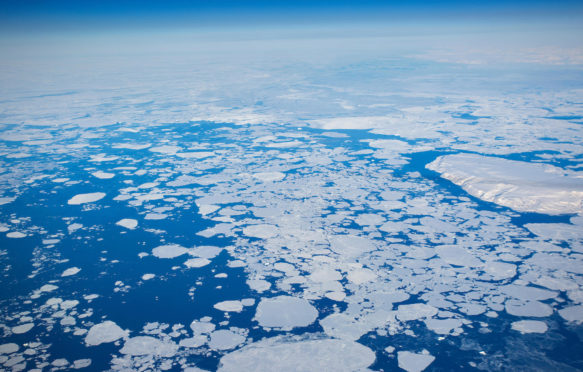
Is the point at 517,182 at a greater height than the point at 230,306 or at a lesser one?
greater

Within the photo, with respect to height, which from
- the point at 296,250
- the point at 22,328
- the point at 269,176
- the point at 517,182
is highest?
the point at 517,182

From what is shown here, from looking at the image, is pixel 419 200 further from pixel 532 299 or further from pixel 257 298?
pixel 257 298

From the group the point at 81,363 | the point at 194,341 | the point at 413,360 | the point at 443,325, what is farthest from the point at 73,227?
the point at 443,325

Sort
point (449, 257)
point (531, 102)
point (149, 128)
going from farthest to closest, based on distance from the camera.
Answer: point (531, 102), point (149, 128), point (449, 257)

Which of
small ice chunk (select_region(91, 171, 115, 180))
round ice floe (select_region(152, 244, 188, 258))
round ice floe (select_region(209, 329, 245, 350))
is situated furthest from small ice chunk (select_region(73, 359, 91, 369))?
small ice chunk (select_region(91, 171, 115, 180))

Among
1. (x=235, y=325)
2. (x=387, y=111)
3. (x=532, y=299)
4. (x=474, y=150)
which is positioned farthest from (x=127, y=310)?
(x=387, y=111)

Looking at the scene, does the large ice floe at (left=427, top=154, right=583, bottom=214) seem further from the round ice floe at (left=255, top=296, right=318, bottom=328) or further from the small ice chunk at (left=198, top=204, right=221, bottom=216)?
the small ice chunk at (left=198, top=204, right=221, bottom=216)

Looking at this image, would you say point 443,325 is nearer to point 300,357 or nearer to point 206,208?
point 300,357
